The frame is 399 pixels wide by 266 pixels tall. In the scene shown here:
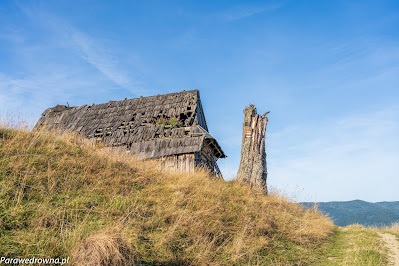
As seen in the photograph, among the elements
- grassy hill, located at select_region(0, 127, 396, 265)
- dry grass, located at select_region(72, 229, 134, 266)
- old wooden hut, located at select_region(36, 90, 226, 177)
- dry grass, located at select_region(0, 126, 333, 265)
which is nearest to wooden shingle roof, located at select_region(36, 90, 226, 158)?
old wooden hut, located at select_region(36, 90, 226, 177)

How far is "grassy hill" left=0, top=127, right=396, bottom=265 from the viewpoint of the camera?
4.16 m

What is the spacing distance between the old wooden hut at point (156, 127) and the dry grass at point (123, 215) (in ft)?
16.1

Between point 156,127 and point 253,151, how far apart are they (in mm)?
6404

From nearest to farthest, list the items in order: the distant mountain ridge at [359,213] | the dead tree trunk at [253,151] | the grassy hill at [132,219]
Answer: the grassy hill at [132,219] → the dead tree trunk at [253,151] → the distant mountain ridge at [359,213]

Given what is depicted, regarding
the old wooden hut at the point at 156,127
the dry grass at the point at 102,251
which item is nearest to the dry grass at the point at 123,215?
the dry grass at the point at 102,251

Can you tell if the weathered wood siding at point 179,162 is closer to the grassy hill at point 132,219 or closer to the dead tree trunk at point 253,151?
the dead tree trunk at point 253,151

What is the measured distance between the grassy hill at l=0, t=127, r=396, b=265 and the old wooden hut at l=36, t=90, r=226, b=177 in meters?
4.63

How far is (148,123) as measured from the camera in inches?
624

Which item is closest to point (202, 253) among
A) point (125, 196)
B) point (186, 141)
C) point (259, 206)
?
point (125, 196)

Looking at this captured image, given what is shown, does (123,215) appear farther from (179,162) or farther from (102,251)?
(179,162)

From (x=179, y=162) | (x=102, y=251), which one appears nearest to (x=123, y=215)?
(x=102, y=251)

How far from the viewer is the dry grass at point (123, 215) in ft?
13.9

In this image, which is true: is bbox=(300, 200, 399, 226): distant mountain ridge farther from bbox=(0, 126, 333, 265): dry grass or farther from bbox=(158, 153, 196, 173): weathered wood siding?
bbox=(0, 126, 333, 265): dry grass

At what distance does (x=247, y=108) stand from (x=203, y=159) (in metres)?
4.20
